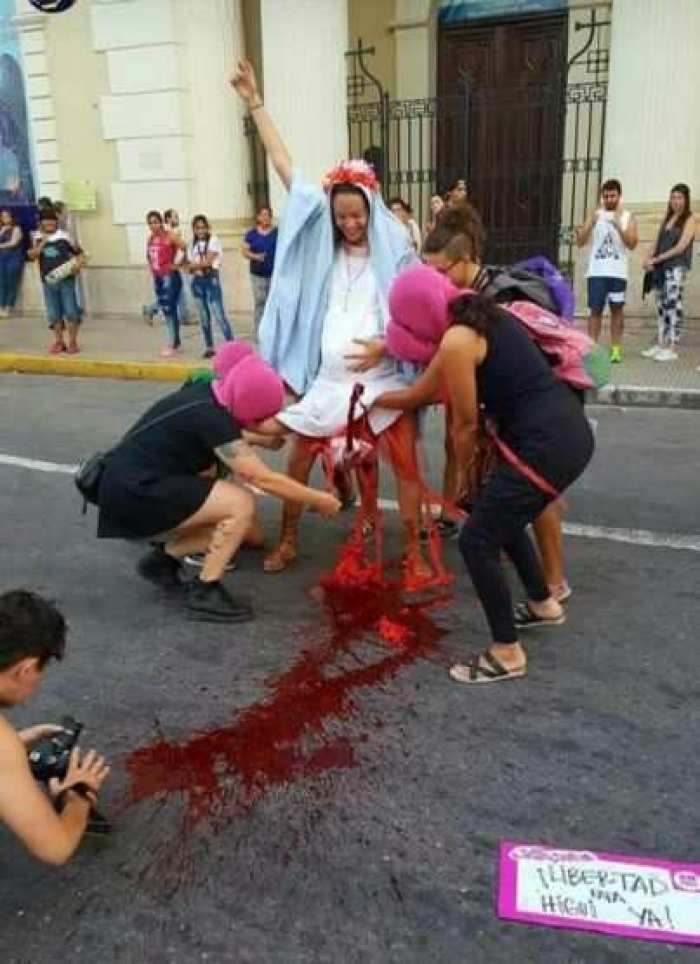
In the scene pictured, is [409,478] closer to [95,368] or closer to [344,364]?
[344,364]

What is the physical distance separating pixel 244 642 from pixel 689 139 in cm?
924

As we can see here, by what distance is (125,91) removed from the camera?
43.3 feet

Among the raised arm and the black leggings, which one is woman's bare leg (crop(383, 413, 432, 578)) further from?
the raised arm

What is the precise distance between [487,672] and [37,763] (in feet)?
5.16

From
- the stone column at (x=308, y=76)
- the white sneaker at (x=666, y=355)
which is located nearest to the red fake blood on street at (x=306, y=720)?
the white sneaker at (x=666, y=355)

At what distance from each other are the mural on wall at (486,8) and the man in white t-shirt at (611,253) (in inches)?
191

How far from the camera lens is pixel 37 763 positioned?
2.44 metres

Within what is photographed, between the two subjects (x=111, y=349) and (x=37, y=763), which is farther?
(x=111, y=349)

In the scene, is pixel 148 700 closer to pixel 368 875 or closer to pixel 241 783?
pixel 241 783

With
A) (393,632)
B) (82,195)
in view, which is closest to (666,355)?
(393,632)

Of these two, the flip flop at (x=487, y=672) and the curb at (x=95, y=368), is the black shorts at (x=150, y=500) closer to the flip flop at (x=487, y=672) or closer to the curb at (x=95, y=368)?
the flip flop at (x=487, y=672)

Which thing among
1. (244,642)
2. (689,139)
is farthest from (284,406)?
(689,139)

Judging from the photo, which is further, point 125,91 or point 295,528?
point 125,91

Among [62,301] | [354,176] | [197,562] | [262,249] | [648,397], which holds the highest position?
[354,176]
